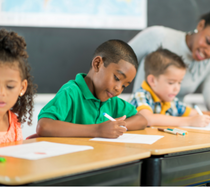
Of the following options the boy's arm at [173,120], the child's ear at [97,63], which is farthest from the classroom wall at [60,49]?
the child's ear at [97,63]

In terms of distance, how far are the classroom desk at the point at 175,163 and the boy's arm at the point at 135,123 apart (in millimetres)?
380

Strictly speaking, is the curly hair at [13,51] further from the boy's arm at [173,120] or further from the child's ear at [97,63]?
the boy's arm at [173,120]

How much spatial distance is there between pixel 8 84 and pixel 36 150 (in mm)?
358

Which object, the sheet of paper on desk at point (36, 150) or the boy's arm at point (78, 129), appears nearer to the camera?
the sheet of paper on desk at point (36, 150)

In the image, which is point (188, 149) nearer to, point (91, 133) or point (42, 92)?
point (91, 133)

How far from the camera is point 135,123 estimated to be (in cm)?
153

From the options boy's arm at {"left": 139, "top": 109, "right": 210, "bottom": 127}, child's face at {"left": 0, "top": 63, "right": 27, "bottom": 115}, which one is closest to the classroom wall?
boy's arm at {"left": 139, "top": 109, "right": 210, "bottom": 127}

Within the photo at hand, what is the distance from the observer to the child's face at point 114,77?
143 centimetres

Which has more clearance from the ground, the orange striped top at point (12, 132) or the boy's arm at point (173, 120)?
the boy's arm at point (173, 120)

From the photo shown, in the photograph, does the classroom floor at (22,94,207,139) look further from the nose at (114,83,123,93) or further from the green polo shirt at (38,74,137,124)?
the nose at (114,83,123,93)

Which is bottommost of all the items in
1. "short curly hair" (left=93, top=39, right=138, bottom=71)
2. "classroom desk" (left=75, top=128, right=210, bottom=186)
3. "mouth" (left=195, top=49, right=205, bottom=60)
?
"classroom desk" (left=75, top=128, right=210, bottom=186)

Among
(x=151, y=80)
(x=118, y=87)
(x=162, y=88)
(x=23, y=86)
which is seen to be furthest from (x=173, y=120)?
(x=23, y=86)

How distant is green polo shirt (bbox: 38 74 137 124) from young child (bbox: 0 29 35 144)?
0.44 feet

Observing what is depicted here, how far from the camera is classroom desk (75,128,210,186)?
2.97 ft
